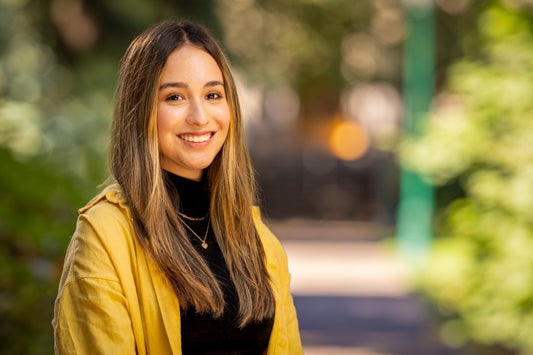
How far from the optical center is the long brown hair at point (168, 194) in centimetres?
304

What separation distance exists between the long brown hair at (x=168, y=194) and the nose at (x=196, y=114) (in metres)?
0.10

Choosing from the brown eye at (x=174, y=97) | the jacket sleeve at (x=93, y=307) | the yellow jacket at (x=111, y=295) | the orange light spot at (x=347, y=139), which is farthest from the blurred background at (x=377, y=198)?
the orange light spot at (x=347, y=139)

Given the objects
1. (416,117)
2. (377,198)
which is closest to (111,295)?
(416,117)

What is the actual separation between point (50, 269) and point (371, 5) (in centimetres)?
2712

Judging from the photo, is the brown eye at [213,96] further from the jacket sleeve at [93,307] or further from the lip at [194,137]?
the jacket sleeve at [93,307]

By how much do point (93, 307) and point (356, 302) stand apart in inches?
440

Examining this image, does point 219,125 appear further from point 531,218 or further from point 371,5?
point 371,5

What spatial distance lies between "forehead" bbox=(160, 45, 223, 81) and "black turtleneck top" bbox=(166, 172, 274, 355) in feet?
0.97

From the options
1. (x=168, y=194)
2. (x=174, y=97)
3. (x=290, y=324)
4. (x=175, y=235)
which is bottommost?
(x=290, y=324)

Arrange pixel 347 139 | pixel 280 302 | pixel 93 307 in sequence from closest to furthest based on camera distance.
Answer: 1. pixel 93 307
2. pixel 280 302
3. pixel 347 139

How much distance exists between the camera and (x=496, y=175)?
9945mm

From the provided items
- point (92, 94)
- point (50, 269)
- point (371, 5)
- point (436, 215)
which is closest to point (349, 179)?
point (371, 5)

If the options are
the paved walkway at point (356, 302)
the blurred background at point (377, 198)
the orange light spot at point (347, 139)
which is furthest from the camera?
the orange light spot at point (347, 139)

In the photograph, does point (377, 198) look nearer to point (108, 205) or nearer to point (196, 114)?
point (196, 114)
